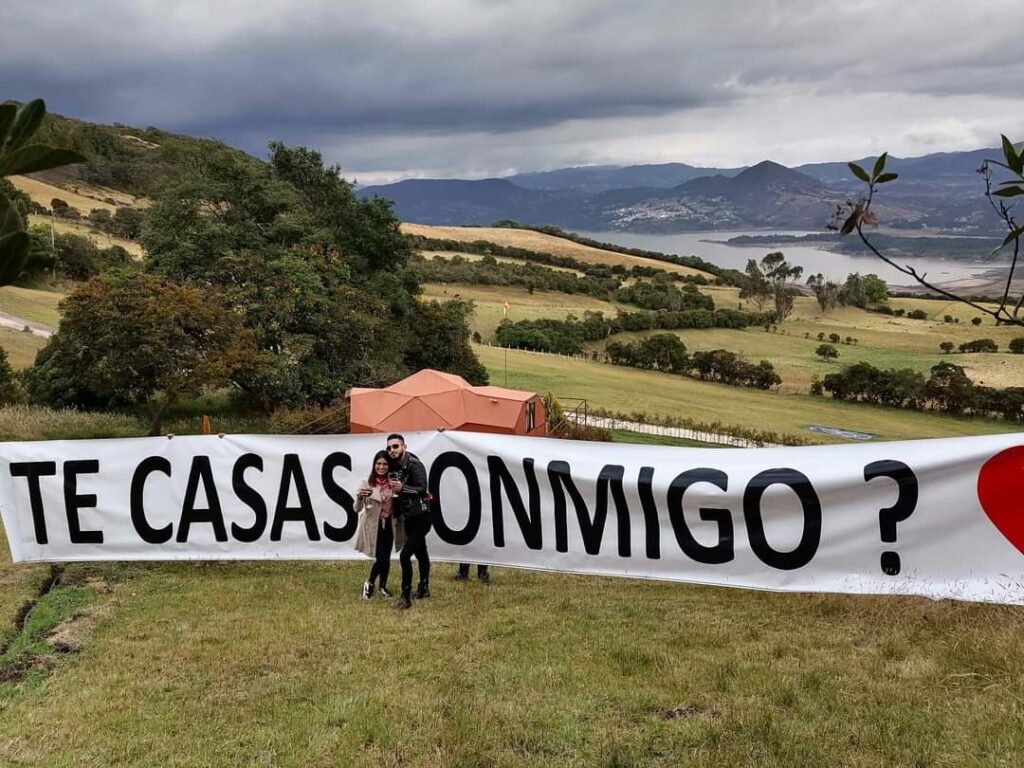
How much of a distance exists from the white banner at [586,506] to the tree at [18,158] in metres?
6.71

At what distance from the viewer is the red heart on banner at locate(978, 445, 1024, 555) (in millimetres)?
6996

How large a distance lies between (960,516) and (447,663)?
4918 mm

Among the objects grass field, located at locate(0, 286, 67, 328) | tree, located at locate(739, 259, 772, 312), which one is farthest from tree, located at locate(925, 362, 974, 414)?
grass field, located at locate(0, 286, 67, 328)

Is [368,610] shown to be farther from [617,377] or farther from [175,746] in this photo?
[617,377]

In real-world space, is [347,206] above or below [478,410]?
above

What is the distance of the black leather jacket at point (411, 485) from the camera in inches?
309

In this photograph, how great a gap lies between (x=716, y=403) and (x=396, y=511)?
173 ft

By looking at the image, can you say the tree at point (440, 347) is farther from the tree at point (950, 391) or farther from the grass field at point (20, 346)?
the tree at point (950, 391)

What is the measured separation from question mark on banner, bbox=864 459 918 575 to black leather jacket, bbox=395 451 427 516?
4384mm

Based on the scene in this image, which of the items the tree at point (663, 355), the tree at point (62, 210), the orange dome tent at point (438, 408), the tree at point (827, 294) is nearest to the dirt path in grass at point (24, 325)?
the orange dome tent at point (438, 408)

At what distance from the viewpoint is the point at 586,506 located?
8195 mm

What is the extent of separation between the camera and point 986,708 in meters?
4.75

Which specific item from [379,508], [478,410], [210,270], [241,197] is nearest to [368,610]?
[379,508]

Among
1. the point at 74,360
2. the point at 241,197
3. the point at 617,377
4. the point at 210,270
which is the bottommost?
the point at 617,377
